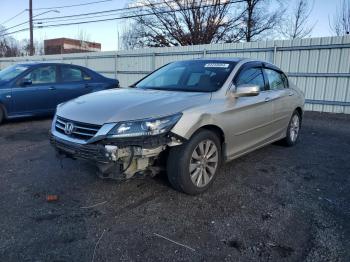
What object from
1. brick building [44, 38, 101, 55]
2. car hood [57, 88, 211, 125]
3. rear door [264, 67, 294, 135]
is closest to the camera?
car hood [57, 88, 211, 125]

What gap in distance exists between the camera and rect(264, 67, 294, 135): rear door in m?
5.18

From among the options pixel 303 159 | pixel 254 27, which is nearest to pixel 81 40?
pixel 254 27

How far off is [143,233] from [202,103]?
5.21 feet

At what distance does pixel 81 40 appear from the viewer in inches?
1784

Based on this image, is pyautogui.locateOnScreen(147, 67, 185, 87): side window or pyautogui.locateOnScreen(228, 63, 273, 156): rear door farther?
pyautogui.locateOnScreen(147, 67, 185, 87): side window

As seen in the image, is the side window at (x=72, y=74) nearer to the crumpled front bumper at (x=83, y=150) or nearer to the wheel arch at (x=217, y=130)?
the crumpled front bumper at (x=83, y=150)

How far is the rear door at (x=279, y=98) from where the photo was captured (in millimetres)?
5176

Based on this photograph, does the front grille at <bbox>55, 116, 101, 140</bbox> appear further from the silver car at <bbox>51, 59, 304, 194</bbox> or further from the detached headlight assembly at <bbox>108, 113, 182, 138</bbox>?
the detached headlight assembly at <bbox>108, 113, 182, 138</bbox>

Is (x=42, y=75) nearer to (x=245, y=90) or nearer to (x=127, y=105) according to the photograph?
(x=127, y=105)

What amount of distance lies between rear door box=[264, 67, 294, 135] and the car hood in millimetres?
1792

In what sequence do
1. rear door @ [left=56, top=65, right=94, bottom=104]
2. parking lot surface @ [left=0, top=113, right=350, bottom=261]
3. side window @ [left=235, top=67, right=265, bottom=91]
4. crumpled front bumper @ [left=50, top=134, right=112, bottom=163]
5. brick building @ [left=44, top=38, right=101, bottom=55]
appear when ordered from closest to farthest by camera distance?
parking lot surface @ [left=0, top=113, right=350, bottom=261]
crumpled front bumper @ [left=50, top=134, right=112, bottom=163]
side window @ [left=235, top=67, right=265, bottom=91]
rear door @ [left=56, top=65, right=94, bottom=104]
brick building @ [left=44, top=38, right=101, bottom=55]

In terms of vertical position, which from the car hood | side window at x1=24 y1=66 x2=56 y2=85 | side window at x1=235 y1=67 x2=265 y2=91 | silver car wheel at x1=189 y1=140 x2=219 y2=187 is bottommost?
silver car wheel at x1=189 y1=140 x2=219 y2=187

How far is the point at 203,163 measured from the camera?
3686 millimetres

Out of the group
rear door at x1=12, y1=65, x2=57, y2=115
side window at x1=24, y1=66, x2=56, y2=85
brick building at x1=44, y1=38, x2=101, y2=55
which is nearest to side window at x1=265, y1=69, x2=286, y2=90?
rear door at x1=12, y1=65, x2=57, y2=115
